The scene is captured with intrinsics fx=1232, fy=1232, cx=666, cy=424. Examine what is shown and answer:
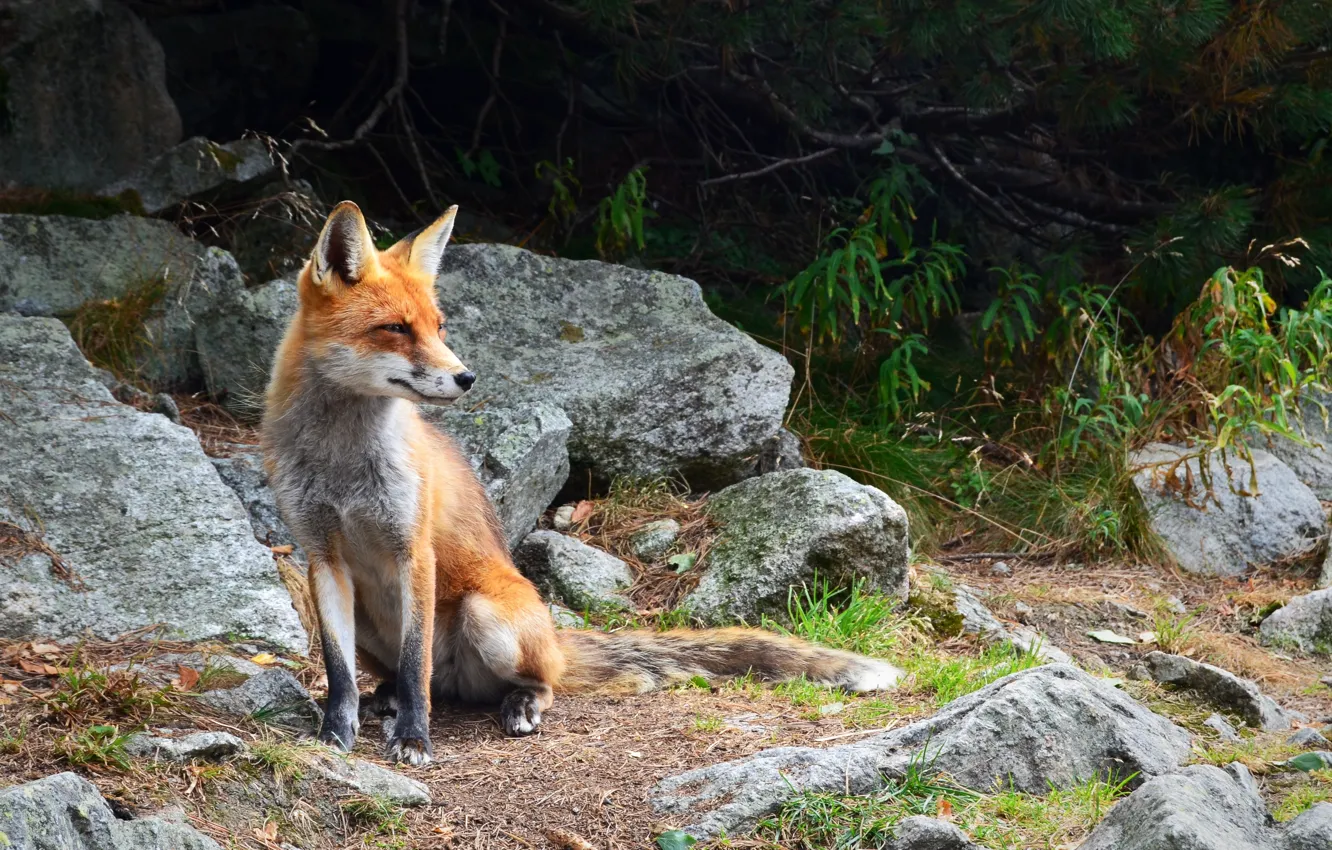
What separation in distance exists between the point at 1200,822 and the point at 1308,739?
1841mm

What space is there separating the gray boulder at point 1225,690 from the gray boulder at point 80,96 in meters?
6.85

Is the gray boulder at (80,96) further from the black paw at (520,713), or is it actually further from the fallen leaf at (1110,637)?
the fallen leaf at (1110,637)

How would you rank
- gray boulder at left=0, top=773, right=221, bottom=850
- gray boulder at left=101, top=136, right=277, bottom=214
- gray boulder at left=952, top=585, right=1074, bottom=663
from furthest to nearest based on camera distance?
gray boulder at left=101, top=136, right=277, bottom=214 < gray boulder at left=952, top=585, right=1074, bottom=663 < gray boulder at left=0, top=773, right=221, bottom=850

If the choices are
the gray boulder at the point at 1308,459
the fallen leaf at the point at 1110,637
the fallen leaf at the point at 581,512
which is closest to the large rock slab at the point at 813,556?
the fallen leaf at the point at 581,512

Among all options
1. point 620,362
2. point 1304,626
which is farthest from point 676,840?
point 1304,626

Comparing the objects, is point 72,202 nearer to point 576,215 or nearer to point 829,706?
point 576,215

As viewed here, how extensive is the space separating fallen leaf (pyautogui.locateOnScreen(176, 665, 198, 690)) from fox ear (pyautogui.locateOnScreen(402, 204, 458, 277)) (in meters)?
1.59

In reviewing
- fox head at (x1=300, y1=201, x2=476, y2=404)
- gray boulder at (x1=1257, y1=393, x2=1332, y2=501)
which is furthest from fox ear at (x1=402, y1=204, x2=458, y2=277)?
gray boulder at (x1=1257, y1=393, x2=1332, y2=501)

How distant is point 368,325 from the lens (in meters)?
4.15

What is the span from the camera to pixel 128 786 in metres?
3.24

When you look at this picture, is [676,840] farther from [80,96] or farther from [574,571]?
[80,96]

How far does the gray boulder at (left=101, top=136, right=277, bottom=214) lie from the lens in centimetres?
756

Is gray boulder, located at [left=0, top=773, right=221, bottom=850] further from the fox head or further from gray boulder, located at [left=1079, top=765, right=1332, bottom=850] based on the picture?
gray boulder, located at [left=1079, top=765, right=1332, bottom=850]

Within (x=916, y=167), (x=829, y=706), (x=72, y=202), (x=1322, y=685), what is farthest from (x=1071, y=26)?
(x=72, y=202)
